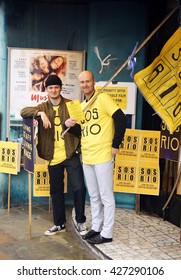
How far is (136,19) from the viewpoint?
6125 mm

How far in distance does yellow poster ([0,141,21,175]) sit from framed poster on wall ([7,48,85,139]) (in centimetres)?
23

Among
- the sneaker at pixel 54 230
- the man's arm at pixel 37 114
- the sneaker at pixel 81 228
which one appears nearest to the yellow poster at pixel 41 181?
the sneaker at pixel 54 230

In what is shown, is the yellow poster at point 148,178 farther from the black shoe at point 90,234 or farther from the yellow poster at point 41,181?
the yellow poster at point 41,181

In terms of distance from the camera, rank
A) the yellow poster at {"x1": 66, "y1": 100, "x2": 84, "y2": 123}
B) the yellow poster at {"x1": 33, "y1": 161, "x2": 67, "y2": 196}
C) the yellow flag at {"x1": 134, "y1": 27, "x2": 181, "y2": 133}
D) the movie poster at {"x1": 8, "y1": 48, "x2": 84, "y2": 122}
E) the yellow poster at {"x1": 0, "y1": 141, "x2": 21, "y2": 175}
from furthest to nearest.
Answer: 1. the movie poster at {"x1": 8, "y1": 48, "x2": 84, "y2": 122}
2. the yellow poster at {"x1": 0, "y1": 141, "x2": 21, "y2": 175}
3. the yellow poster at {"x1": 33, "y1": 161, "x2": 67, "y2": 196}
4. the yellow poster at {"x1": 66, "y1": 100, "x2": 84, "y2": 123}
5. the yellow flag at {"x1": 134, "y1": 27, "x2": 181, "y2": 133}

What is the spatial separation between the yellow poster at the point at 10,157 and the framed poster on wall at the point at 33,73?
23 cm

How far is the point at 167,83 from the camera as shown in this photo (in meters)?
4.77

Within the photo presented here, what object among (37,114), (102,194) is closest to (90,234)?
(102,194)

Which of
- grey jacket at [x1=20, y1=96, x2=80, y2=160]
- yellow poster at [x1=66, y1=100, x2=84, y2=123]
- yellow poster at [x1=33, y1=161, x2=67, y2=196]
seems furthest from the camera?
yellow poster at [x1=33, y1=161, x2=67, y2=196]

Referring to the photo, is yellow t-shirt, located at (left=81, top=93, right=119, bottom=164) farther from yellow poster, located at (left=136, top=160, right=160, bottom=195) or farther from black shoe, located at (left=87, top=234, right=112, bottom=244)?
yellow poster, located at (left=136, top=160, right=160, bottom=195)

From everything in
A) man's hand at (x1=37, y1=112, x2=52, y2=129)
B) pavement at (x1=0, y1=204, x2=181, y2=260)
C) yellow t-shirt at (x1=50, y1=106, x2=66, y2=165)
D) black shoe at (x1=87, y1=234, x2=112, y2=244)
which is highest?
man's hand at (x1=37, y1=112, x2=52, y2=129)

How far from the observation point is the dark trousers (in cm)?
540

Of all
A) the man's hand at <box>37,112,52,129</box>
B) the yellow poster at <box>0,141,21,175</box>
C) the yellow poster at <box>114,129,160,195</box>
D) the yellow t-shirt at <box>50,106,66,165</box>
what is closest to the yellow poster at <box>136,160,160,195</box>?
the yellow poster at <box>114,129,160,195</box>
